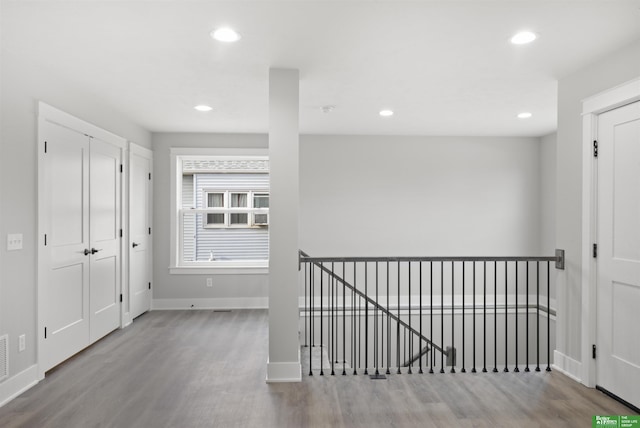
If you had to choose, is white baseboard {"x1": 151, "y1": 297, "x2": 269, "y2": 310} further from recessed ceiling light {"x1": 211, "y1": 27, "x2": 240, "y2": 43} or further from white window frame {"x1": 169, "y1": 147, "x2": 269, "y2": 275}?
recessed ceiling light {"x1": 211, "y1": 27, "x2": 240, "y2": 43}

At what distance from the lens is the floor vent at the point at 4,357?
284cm

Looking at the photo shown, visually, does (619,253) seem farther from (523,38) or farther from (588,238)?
(523,38)

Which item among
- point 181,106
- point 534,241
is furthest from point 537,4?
point 534,241

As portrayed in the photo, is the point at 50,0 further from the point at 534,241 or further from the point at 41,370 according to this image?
the point at 534,241

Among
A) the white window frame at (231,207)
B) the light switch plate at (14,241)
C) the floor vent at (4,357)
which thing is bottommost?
the floor vent at (4,357)

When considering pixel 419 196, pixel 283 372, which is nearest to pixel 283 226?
pixel 283 372

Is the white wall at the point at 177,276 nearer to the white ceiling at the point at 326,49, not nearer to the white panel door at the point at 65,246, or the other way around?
the white ceiling at the point at 326,49

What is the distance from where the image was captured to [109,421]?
2662 millimetres

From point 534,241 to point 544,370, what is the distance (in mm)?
3211

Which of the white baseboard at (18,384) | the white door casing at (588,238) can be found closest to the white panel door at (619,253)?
the white door casing at (588,238)

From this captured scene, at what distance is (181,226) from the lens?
19.8 feet

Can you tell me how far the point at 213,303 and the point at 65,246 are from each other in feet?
8.38

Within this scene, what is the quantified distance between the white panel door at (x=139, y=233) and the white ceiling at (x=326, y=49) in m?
1.03

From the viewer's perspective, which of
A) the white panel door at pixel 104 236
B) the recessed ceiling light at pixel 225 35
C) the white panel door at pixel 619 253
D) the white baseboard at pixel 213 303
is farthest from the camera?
the white baseboard at pixel 213 303
